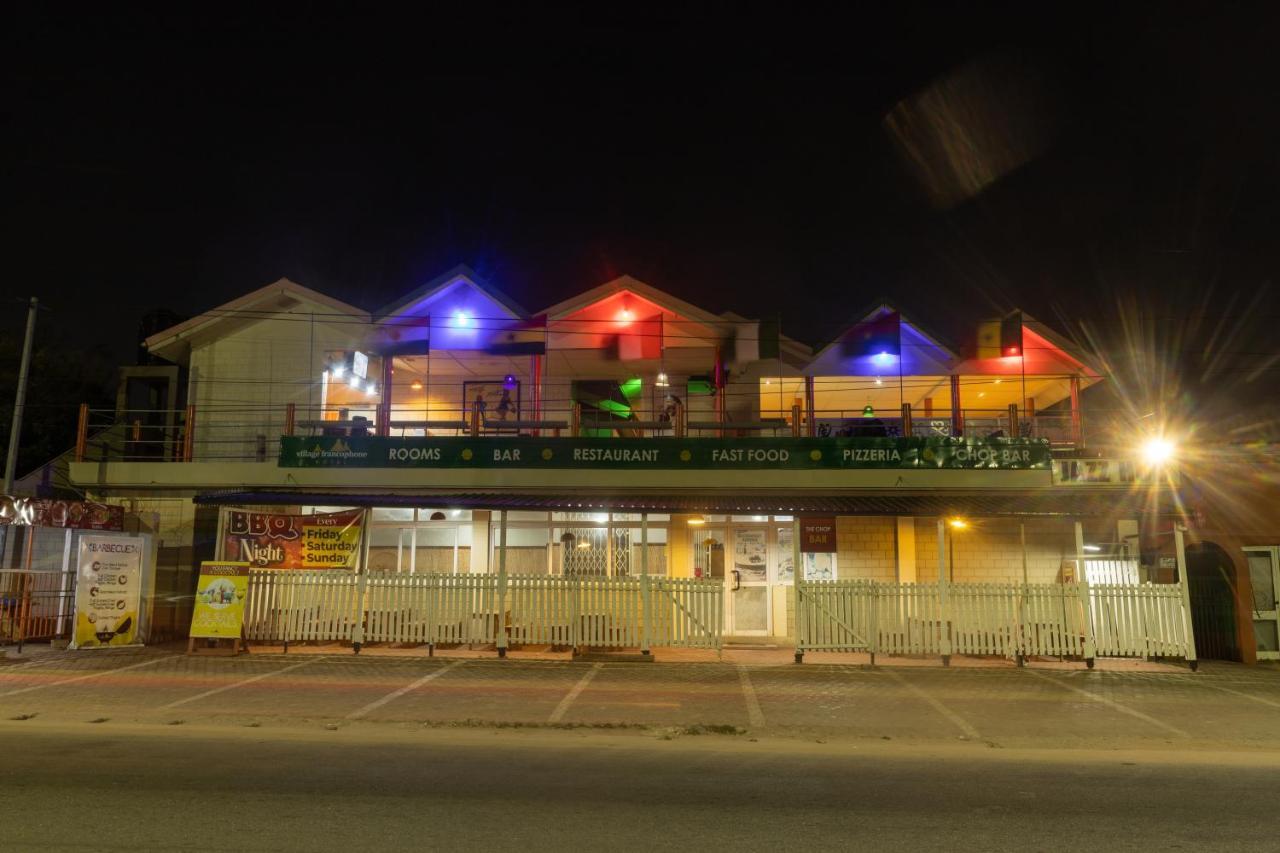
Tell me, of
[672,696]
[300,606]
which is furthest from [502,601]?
[672,696]

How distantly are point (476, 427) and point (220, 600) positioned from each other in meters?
6.39

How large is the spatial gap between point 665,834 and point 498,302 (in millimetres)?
15515

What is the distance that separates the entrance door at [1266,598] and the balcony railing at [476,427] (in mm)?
4429

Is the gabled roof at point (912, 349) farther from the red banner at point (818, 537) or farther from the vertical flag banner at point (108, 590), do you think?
the vertical flag banner at point (108, 590)

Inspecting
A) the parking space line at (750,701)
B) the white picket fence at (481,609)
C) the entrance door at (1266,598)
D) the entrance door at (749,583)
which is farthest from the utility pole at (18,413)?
the entrance door at (1266,598)

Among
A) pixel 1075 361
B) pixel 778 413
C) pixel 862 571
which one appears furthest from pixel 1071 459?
pixel 778 413

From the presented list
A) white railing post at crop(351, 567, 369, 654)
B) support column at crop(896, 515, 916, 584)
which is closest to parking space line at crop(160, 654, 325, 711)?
white railing post at crop(351, 567, 369, 654)

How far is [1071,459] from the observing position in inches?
710

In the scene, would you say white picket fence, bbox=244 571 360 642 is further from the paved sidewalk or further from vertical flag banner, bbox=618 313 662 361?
vertical flag banner, bbox=618 313 662 361

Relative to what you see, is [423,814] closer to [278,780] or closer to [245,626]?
[278,780]

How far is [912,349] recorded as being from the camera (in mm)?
20875

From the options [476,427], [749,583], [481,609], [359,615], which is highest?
[476,427]

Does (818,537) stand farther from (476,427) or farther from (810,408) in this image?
(476,427)

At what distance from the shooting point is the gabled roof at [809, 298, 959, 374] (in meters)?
Result: 20.5
